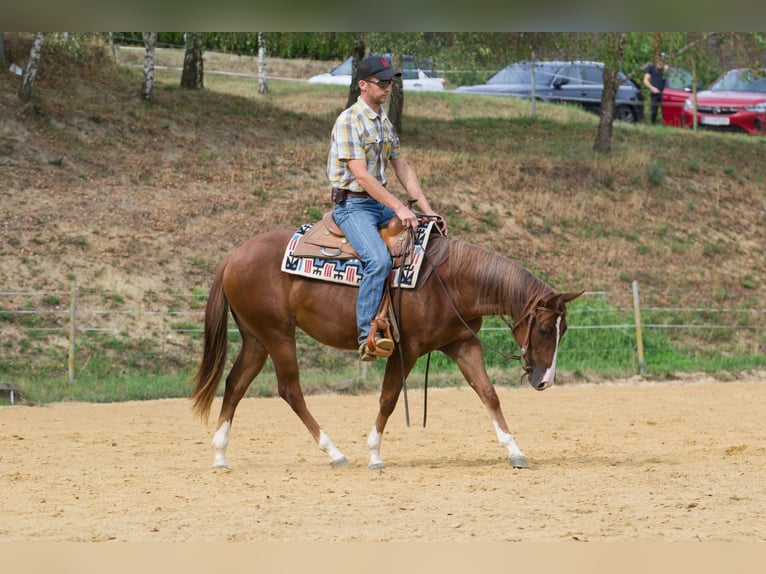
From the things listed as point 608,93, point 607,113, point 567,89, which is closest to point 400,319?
point 608,93

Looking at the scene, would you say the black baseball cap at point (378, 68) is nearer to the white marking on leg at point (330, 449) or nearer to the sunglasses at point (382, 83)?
the sunglasses at point (382, 83)

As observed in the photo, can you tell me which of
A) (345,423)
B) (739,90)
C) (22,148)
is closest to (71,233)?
(22,148)

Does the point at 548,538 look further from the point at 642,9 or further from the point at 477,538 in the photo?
the point at 642,9

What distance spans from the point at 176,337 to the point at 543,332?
395 inches

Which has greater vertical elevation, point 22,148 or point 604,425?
point 22,148

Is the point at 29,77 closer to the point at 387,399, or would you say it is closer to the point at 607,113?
the point at 607,113

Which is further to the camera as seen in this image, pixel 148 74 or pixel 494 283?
pixel 148 74

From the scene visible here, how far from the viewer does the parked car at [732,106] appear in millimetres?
29922

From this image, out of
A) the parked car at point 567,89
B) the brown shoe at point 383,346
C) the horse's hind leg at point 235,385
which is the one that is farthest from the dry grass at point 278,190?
the brown shoe at point 383,346

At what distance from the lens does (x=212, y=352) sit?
8.55m

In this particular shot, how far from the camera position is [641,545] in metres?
5.21

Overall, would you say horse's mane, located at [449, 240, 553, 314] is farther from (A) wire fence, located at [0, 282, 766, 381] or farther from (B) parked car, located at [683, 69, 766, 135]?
(B) parked car, located at [683, 69, 766, 135]

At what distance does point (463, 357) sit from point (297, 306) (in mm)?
1359

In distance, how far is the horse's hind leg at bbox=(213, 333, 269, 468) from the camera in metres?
A: 8.27
